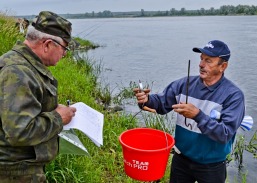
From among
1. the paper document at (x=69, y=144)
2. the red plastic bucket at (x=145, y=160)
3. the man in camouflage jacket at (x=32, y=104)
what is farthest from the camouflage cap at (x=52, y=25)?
the red plastic bucket at (x=145, y=160)

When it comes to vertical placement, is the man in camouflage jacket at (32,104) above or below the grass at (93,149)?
above

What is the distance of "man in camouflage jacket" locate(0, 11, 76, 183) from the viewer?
1.82 metres

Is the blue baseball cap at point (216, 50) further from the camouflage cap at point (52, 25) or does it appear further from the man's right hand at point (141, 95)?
the camouflage cap at point (52, 25)

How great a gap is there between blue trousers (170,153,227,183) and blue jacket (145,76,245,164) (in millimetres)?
54

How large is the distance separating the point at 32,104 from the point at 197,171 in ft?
5.12

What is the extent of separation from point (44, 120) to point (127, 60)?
688 inches

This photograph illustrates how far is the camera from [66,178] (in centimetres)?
362

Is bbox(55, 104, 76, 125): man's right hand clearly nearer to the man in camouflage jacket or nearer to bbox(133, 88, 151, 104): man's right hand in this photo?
the man in camouflage jacket

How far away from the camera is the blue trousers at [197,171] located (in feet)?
9.05

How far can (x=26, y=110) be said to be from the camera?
1.84m

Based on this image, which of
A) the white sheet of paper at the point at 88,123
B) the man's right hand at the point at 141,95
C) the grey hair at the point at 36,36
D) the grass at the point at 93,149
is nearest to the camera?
the grey hair at the point at 36,36

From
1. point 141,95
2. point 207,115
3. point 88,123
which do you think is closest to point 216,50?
point 207,115

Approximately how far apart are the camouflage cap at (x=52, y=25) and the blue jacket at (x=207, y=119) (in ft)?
3.64

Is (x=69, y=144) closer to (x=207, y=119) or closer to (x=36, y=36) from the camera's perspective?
(x=36, y=36)
